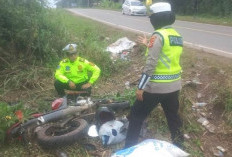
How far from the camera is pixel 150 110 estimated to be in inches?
140

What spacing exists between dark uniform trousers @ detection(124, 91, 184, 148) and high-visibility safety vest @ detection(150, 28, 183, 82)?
0.21 meters

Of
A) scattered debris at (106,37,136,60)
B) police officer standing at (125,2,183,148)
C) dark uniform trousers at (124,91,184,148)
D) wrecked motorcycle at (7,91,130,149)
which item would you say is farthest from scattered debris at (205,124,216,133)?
scattered debris at (106,37,136,60)

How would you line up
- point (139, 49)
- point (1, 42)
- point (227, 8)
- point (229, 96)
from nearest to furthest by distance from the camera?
1. point (229, 96)
2. point (1, 42)
3. point (139, 49)
4. point (227, 8)

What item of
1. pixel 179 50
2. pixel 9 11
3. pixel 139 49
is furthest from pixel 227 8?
pixel 179 50

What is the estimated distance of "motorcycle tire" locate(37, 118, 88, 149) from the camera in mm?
3652

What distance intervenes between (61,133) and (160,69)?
1.66m

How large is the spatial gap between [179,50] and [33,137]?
86.1 inches

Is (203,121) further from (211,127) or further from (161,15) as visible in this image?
(161,15)

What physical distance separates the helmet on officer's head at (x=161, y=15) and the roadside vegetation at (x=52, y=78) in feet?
5.84

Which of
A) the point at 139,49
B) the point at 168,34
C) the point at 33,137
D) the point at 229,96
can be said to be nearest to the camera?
the point at 168,34

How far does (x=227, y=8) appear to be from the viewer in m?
22.6

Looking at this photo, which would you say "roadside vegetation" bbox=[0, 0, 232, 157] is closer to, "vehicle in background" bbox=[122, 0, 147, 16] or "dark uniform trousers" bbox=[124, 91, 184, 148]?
"dark uniform trousers" bbox=[124, 91, 184, 148]

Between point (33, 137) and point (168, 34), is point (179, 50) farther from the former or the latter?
point (33, 137)

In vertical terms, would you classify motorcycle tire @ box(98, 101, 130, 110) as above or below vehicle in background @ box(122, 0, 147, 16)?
above
